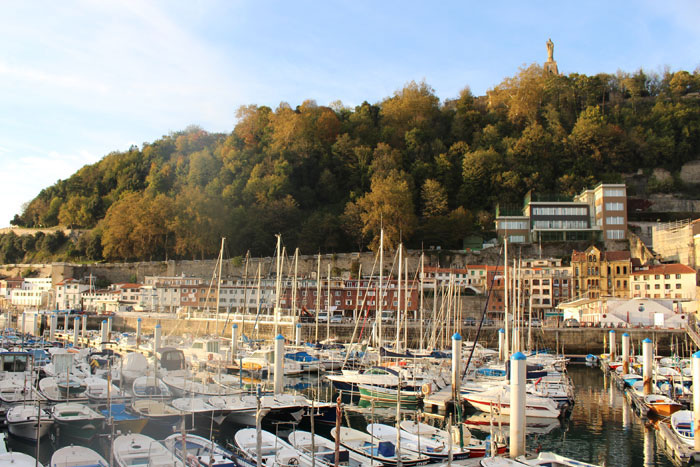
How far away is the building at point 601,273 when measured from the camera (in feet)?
161

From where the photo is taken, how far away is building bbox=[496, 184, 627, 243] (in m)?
57.2

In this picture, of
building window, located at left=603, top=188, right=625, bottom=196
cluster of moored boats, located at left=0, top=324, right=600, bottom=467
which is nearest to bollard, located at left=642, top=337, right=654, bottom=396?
cluster of moored boats, located at left=0, top=324, right=600, bottom=467

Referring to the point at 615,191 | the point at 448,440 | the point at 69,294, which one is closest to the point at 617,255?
→ the point at 615,191

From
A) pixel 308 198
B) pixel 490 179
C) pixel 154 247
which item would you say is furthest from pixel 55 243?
pixel 490 179

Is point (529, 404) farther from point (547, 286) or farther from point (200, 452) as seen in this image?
point (547, 286)

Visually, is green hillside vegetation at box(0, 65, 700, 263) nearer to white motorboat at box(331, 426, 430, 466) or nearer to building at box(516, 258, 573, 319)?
building at box(516, 258, 573, 319)

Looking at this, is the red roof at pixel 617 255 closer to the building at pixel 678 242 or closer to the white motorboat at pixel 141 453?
the building at pixel 678 242

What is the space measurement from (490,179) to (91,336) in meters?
41.0

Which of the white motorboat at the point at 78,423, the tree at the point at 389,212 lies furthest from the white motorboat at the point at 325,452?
the tree at the point at 389,212

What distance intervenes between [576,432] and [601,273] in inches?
1325

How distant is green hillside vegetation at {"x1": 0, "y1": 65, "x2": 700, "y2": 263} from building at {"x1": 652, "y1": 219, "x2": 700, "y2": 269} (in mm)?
11615

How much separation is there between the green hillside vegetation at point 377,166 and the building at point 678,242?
11.6 m

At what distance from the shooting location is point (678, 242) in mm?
49781

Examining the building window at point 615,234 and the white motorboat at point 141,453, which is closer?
the white motorboat at point 141,453
